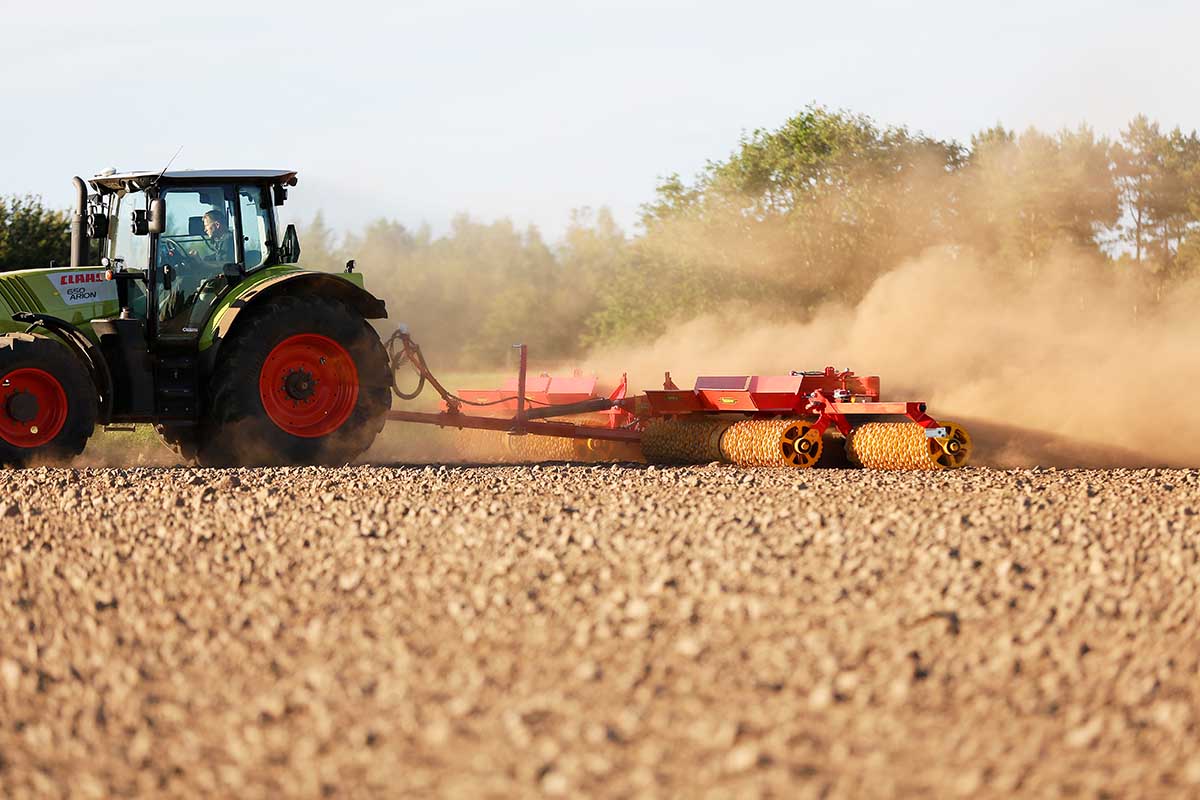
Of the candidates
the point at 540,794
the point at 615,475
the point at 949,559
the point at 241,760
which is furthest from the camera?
the point at 615,475

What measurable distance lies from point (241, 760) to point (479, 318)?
27069 mm

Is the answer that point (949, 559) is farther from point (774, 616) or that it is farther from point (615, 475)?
point (615, 475)

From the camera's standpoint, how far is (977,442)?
1372cm

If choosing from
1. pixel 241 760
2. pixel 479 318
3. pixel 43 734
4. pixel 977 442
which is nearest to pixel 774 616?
pixel 241 760

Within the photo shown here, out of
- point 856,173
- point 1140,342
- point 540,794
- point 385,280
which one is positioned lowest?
point 540,794

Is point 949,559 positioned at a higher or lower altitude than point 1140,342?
lower

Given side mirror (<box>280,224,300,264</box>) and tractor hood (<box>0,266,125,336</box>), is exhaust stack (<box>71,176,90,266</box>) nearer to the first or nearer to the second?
tractor hood (<box>0,266,125,336</box>)

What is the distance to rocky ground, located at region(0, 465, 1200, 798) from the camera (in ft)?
11.3

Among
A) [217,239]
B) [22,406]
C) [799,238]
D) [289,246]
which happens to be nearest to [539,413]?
[289,246]

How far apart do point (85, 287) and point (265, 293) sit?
1374 mm

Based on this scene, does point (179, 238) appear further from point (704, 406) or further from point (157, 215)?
point (704, 406)

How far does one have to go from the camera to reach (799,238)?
31.7m

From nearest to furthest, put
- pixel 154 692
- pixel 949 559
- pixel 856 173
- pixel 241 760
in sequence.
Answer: pixel 241 760
pixel 154 692
pixel 949 559
pixel 856 173

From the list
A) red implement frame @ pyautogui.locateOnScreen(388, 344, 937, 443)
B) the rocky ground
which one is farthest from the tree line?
the rocky ground
